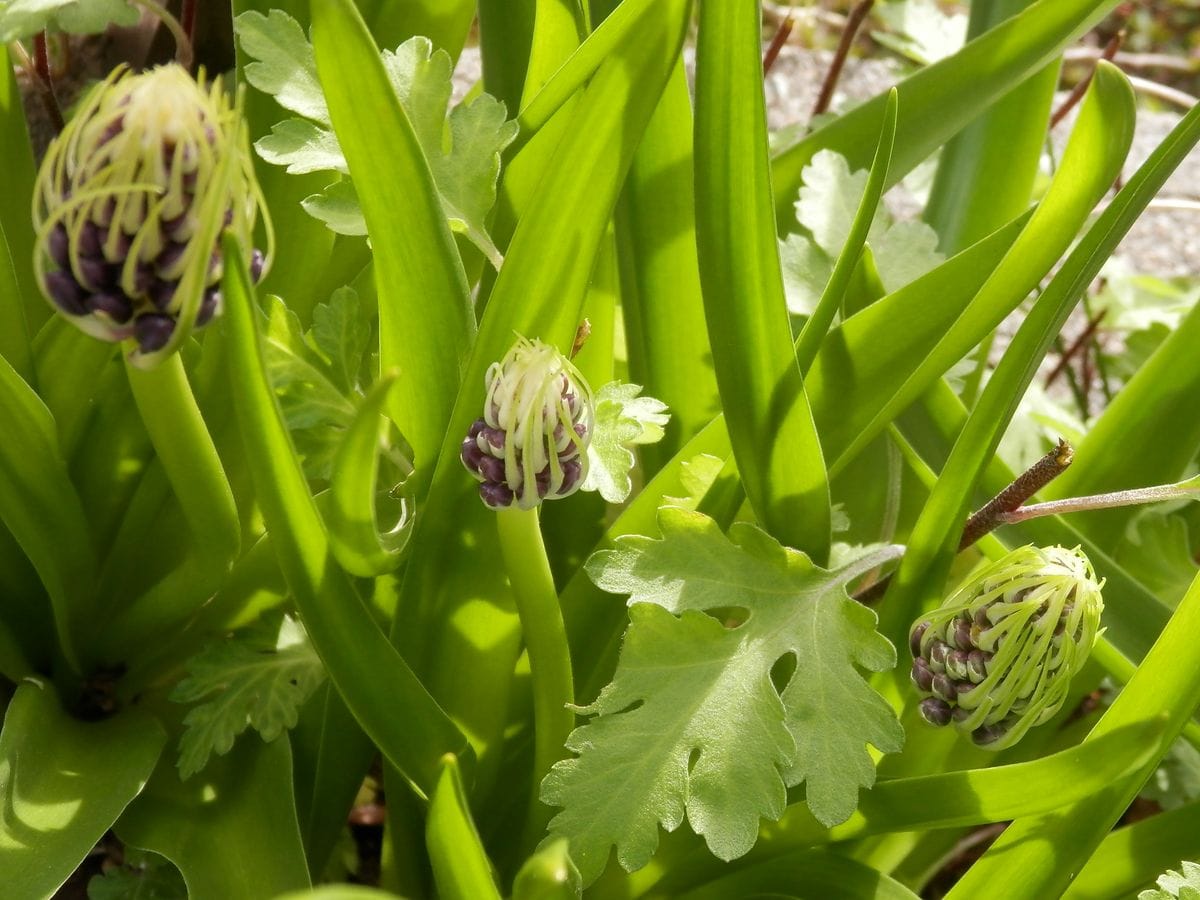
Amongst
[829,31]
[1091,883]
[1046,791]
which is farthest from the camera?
[829,31]

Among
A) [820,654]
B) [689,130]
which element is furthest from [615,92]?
[820,654]

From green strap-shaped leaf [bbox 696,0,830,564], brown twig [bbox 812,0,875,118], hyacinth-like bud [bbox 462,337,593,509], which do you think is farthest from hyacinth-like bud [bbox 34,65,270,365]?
brown twig [bbox 812,0,875,118]

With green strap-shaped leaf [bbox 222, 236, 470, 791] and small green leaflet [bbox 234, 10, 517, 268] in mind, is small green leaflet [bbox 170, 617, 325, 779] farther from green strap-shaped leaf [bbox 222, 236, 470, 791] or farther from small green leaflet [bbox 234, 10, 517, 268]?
small green leaflet [bbox 234, 10, 517, 268]

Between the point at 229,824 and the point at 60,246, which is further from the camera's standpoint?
the point at 229,824

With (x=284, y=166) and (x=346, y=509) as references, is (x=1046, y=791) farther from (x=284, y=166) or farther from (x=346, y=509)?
(x=284, y=166)

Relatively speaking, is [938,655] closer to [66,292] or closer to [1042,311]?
[1042,311]

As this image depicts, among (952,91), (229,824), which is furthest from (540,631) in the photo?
(952,91)

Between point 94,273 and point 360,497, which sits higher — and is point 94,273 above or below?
above
